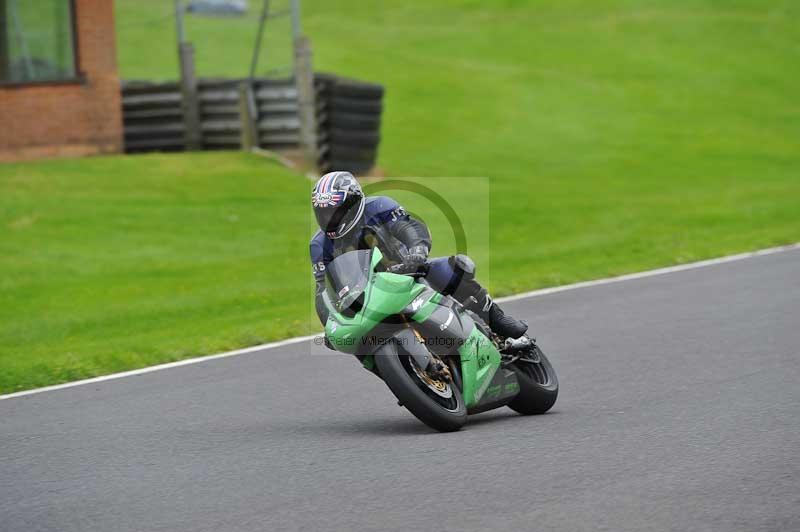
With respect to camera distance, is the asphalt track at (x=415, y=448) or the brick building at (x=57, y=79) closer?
the asphalt track at (x=415, y=448)

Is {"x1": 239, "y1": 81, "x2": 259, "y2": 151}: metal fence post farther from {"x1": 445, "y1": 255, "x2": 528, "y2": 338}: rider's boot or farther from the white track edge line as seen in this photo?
{"x1": 445, "y1": 255, "x2": 528, "y2": 338}: rider's boot

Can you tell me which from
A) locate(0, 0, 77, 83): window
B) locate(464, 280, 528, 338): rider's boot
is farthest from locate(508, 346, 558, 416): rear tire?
locate(0, 0, 77, 83): window

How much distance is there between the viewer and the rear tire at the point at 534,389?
8164 millimetres

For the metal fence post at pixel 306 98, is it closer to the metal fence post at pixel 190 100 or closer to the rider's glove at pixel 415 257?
the metal fence post at pixel 190 100

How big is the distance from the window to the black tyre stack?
4.48 metres

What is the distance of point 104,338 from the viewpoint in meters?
12.3

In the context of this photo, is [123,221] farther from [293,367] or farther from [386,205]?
[386,205]

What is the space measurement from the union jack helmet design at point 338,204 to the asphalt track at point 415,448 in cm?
128

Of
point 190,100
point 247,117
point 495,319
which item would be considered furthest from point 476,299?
point 190,100

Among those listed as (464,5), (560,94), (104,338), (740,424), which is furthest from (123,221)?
(464,5)

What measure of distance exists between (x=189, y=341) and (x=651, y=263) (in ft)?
21.5

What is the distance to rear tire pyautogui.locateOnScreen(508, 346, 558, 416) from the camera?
816 centimetres

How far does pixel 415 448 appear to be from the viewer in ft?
23.5

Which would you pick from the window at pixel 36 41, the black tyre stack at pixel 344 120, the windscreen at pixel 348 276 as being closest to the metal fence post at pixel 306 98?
the black tyre stack at pixel 344 120
